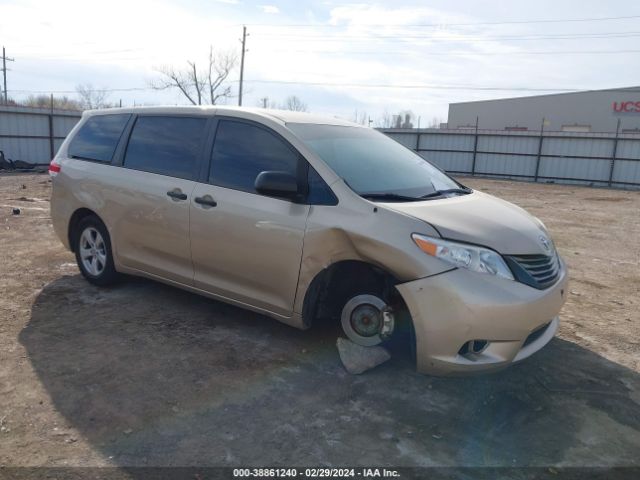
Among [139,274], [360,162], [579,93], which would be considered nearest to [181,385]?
[139,274]

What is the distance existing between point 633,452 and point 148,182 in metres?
4.02

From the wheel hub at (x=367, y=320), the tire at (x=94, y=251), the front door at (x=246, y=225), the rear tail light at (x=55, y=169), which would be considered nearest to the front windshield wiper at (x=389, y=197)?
the front door at (x=246, y=225)

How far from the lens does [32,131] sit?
21000 mm

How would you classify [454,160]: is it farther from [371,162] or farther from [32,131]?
[371,162]

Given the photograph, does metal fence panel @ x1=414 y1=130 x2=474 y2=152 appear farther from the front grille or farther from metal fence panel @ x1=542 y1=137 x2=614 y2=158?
the front grille

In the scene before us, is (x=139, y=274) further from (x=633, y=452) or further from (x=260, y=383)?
(x=633, y=452)

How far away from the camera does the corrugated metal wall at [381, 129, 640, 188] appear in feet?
72.7

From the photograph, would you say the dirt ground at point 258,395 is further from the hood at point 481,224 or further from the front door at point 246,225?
the hood at point 481,224

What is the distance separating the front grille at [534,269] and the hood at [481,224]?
4cm

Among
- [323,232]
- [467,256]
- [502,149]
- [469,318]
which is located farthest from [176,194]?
[502,149]

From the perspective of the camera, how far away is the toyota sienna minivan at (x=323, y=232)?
3188mm

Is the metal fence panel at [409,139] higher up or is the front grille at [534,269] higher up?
the metal fence panel at [409,139]

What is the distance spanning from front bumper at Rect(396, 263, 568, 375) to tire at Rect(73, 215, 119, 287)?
10.3ft

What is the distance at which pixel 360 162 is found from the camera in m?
4.01
